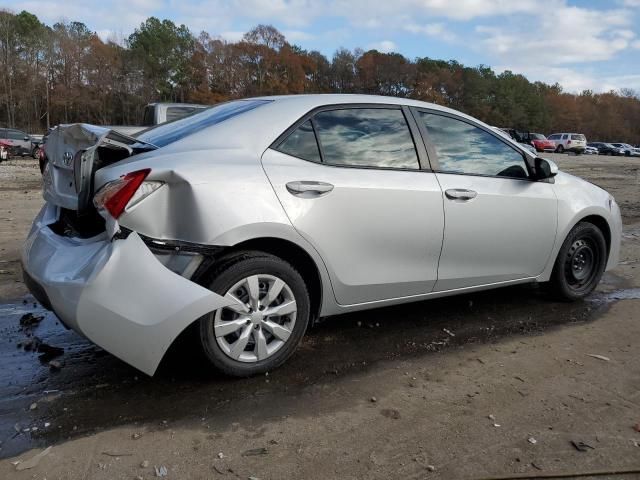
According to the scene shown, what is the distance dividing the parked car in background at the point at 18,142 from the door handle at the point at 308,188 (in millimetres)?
27445

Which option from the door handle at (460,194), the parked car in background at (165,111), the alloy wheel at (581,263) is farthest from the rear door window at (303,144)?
the parked car in background at (165,111)

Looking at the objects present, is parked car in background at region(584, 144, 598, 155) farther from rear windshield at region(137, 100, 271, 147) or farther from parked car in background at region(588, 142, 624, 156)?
rear windshield at region(137, 100, 271, 147)

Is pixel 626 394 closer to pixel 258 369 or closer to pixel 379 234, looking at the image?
pixel 379 234

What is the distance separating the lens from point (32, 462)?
2.45 meters

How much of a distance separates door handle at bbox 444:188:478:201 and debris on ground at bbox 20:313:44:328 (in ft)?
10.2

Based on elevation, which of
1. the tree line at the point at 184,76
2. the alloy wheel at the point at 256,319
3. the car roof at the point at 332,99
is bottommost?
the alloy wheel at the point at 256,319

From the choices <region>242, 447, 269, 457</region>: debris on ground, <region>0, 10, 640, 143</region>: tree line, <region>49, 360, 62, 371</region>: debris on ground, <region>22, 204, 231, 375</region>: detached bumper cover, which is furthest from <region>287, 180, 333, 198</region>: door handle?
<region>0, 10, 640, 143</region>: tree line

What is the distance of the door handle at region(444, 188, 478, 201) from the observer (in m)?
3.81

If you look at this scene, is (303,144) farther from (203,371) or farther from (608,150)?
(608,150)

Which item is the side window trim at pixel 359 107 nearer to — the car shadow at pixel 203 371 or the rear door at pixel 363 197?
the rear door at pixel 363 197

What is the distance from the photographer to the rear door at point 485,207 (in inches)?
153

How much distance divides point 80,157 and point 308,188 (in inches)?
49.5

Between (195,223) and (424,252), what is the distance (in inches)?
63.0

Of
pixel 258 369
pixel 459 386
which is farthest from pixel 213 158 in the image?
pixel 459 386
